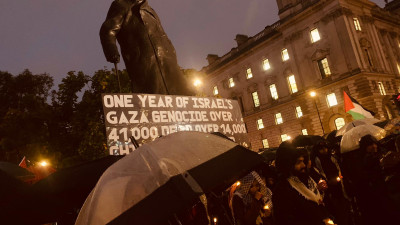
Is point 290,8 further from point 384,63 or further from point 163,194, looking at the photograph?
point 163,194

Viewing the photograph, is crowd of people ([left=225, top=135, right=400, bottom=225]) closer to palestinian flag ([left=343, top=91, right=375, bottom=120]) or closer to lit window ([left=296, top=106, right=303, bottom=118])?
palestinian flag ([left=343, top=91, right=375, bottom=120])

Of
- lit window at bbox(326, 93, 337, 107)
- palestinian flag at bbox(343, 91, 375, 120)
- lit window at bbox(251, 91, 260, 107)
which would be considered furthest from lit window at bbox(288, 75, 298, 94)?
palestinian flag at bbox(343, 91, 375, 120)

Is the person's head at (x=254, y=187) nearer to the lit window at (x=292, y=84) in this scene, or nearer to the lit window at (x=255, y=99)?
the lit window at (x=292, y=84)

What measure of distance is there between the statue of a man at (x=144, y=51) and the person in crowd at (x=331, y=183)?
3957mm

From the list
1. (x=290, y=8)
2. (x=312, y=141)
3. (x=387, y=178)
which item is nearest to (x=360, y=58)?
(x=290, y=8)

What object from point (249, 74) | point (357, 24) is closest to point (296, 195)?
point (357, 24)

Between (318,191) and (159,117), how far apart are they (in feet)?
9.59

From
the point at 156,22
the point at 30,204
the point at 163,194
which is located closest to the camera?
the point at 163,194

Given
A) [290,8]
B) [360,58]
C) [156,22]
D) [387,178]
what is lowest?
[387,178]

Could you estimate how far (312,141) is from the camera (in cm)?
816

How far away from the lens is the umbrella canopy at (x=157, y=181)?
163cm

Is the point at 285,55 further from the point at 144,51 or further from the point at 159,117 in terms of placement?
the point at 159,117

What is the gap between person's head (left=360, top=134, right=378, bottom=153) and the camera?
5.75 metres

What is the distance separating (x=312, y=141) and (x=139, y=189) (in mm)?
7425
